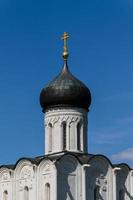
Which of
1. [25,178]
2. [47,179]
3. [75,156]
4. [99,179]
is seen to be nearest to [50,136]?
[75,156]

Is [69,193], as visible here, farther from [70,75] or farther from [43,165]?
[70,75]

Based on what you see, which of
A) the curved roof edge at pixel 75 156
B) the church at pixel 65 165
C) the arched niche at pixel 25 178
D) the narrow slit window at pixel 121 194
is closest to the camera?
the church at pixel 65 165

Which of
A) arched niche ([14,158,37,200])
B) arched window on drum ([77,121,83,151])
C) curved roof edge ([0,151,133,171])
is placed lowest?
arched niche ([14,158,37,200])

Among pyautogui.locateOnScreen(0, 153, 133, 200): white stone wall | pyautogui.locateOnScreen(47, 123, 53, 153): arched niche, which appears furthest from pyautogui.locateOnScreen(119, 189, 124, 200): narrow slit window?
pyautogui.locateOnScreen(47, 123, 53, 153): arched niche

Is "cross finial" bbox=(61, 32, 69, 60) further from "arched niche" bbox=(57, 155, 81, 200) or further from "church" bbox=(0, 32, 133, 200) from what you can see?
"arched niche" bbox=(57, 155, 81, 200)

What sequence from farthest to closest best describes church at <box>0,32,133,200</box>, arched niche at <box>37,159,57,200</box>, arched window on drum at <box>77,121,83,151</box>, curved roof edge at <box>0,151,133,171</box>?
arched window on drum at <box>77,121,83,151</box>
curved roof edge at <box>0,151,133,171</box>
church at <box>0,32,133,200</box>
arched niche at <box>37,159,57,200</box>

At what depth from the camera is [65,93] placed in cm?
3225

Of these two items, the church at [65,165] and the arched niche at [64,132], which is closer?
the church at [65,165]

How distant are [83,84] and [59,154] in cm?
357

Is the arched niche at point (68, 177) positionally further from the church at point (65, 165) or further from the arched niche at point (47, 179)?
the arched niche at point (47, 179)

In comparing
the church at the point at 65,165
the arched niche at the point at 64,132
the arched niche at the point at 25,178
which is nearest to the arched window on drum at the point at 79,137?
the church at the point at 65,165

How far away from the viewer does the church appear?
100 ft

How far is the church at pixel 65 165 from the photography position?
100ft

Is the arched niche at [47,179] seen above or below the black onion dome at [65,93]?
below
